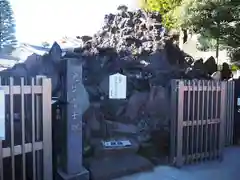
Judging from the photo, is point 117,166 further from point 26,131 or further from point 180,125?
point 26,131

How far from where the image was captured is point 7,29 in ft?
29.0

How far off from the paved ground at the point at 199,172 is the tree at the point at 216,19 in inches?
139

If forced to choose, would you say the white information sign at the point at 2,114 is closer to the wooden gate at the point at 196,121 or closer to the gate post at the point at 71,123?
the gate post at the point at 71,123

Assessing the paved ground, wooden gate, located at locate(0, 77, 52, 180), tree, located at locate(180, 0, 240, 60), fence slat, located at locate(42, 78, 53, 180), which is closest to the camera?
wooden gate, located at locate(0, 77, 52, 180)

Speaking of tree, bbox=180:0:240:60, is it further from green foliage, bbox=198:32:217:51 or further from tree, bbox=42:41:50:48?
tree, bbox=42:41:50:48

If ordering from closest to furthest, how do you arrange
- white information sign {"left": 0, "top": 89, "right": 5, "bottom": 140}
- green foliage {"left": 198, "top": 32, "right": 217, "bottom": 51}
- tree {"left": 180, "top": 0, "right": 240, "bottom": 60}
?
white information sign {"left": 0, "top": 89, "right": 5, "bottom": 140}
tree {"left": 180, "top": 0, "right": 240, "bottom": 60}
green foliage {"left": 198, "top": 32, "right": 217, "bottom": 51}

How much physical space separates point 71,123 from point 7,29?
20.3 feet

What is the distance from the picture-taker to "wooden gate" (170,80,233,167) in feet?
15.9

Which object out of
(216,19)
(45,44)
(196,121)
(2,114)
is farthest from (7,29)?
(2,114)

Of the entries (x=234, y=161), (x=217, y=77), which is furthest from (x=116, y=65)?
(x=234, y=161)

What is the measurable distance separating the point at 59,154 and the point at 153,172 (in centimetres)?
156

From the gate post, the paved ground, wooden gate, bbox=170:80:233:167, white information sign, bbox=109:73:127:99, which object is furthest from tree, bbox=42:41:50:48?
the paved ground

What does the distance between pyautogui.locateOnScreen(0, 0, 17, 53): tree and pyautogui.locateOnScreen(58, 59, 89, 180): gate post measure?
572 cm

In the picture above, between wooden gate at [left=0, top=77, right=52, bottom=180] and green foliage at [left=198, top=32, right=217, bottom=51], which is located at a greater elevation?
green foliage at [left=198, top=32, right=217, bottom=51]
